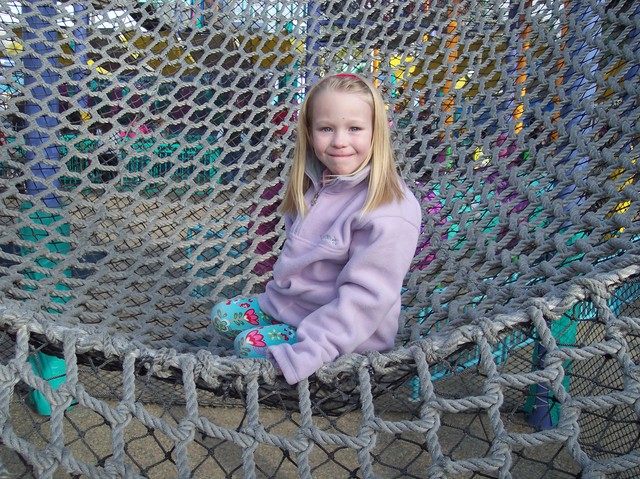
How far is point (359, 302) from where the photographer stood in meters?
0.72

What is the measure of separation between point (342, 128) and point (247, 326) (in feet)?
1.21

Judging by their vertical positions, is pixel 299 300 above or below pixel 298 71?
below

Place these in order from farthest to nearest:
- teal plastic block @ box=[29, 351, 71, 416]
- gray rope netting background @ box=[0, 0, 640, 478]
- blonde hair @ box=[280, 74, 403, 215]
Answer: teal plastic block @ box=[29, 351, 71, 416], blonde hair @ box=[280, 74, 403, 215], gray rope netting background @ box=[0, 0, 640, 478]

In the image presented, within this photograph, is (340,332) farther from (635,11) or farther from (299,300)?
(635,11)

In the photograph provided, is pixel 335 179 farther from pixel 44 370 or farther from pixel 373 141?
pixel 44 370

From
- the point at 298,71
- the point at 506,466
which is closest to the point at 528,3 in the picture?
the point at 298,71

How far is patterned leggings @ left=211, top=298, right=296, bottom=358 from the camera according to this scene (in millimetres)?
822

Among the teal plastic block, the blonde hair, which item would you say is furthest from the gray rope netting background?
the blonde hair

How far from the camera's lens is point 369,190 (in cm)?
78

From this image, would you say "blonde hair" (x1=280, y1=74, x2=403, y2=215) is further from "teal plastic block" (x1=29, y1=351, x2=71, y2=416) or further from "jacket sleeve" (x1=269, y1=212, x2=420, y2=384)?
"teal plastic block" (x1=29, y1=351, x2=71, y2=416)

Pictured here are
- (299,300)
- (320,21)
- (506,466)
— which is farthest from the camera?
(320,21)

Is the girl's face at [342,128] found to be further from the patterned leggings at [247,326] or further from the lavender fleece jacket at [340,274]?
the patterned leggings at [247,326]

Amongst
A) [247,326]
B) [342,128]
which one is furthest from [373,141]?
[247,326]

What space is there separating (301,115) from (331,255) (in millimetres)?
238
